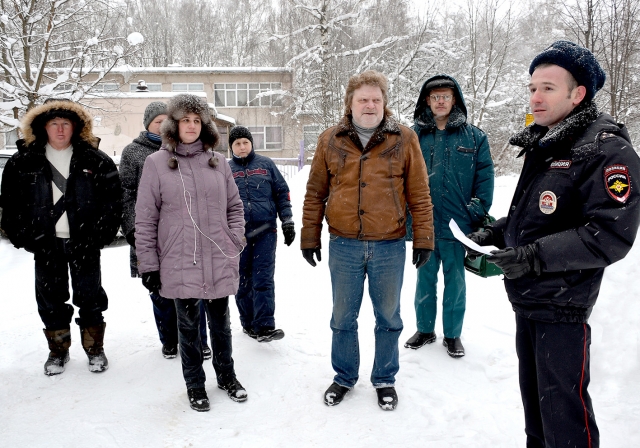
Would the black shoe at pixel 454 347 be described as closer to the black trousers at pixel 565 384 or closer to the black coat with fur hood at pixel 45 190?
the black trousers at pixel 565 384

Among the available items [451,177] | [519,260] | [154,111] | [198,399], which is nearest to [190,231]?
[198,399]

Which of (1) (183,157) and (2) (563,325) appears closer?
(2) (563,325)

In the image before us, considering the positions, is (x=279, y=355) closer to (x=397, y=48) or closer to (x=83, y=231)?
(x=83, y=231)

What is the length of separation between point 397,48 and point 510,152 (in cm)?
710

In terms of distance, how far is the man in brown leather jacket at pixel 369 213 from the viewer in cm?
293

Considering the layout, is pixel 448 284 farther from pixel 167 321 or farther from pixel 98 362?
pixel 98 362

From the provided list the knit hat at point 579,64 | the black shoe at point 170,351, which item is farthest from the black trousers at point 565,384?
the black shoe at point 170,351

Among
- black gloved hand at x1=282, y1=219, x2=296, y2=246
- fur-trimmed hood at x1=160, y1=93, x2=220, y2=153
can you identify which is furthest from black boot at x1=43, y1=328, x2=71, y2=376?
black gloved hand at x1=282, y1=219, x2=296, y2=246

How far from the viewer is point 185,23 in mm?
37938

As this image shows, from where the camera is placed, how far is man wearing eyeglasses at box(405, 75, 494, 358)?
367 centimetres

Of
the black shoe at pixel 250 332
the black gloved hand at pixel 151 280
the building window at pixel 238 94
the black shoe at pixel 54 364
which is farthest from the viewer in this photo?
the building window at pixel 238 94

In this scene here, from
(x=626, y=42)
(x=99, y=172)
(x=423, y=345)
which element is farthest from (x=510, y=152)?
(x=99, y=172)

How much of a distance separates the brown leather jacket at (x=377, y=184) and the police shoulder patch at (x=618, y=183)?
1354mm

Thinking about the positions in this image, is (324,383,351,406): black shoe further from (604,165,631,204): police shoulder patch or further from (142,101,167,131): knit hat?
(142,101,167,131): knit hat
